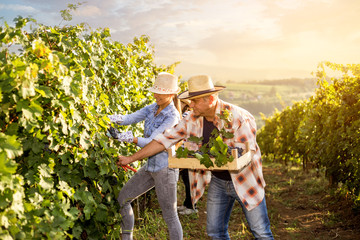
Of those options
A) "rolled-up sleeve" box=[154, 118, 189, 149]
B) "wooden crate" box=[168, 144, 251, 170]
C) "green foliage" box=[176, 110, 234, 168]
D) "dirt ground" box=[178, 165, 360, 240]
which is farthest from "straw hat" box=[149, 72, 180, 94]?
"dirt ground" box=[178, 165, 360, 240]

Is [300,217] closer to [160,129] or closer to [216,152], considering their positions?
[160,129]

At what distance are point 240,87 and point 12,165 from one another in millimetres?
101437

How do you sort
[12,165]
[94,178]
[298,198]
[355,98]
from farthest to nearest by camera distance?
[298,198] → [355,98] → [94,178] → [12,165]

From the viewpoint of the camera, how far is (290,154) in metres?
15.0

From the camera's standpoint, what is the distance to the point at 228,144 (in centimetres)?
364

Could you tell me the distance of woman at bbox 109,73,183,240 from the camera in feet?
13.5

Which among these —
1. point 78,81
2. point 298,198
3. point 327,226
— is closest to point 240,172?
point 78,81

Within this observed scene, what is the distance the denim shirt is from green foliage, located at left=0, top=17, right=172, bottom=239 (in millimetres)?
404

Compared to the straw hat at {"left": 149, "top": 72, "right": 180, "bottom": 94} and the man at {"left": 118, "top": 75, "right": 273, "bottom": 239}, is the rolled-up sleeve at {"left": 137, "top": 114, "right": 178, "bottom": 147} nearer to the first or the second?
the man at {"left": 118, "top": 75, "right": 273, "bottom": 239}

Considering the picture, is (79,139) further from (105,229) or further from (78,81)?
(105,229)

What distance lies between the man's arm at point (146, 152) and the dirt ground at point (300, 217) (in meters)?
2.52

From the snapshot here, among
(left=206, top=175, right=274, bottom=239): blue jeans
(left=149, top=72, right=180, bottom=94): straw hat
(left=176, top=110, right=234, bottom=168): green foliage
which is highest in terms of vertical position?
(left=149, top=72, right=180, bottom=94): straw hat

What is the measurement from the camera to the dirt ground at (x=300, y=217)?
623cm

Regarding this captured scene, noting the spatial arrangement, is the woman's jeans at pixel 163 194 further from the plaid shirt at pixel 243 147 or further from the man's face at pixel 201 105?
the man's face at pixel 201 105
